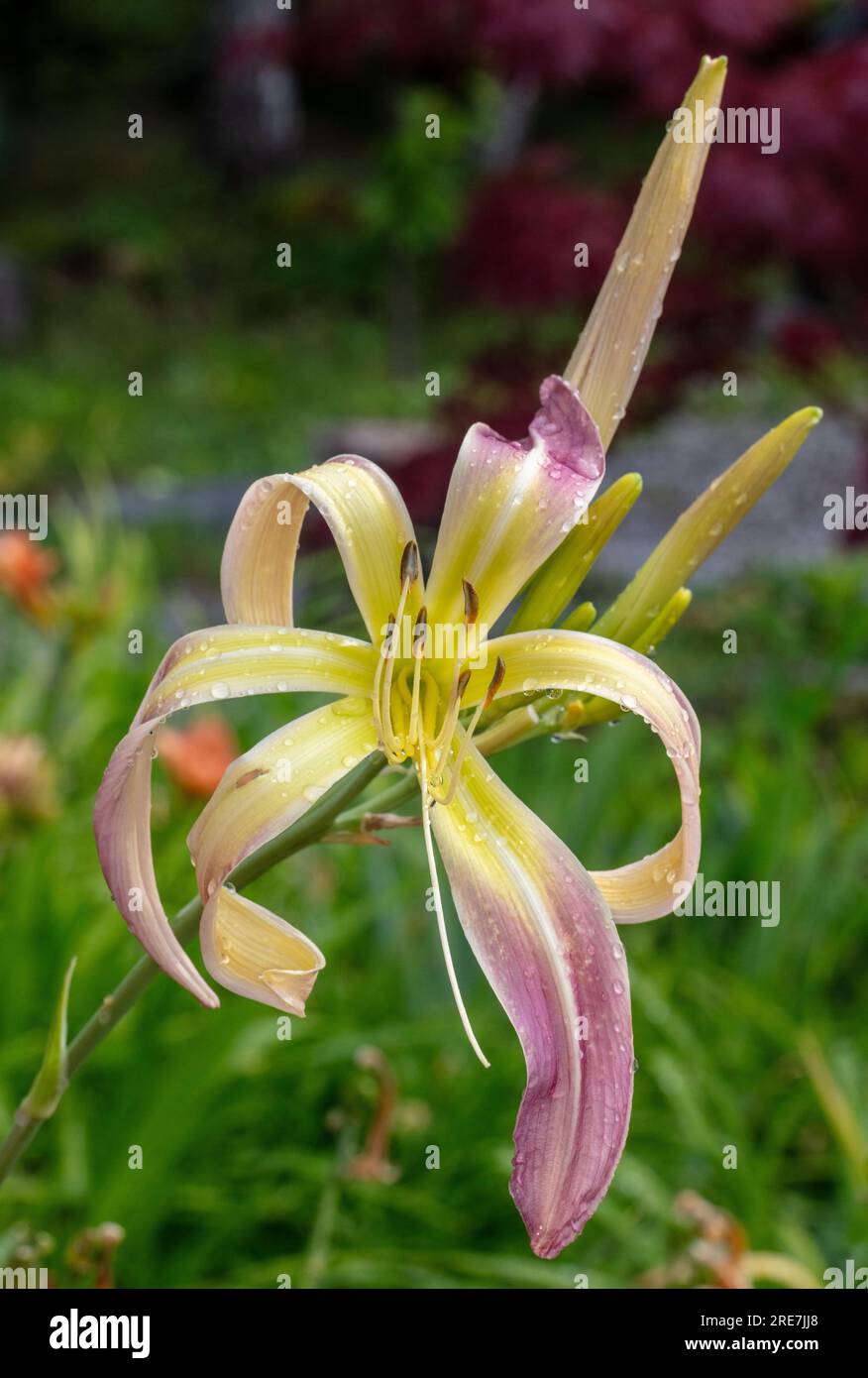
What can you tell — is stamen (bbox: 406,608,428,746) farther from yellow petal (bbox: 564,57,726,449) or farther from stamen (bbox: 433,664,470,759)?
yellow petal (bbox: 564,57,726,449)

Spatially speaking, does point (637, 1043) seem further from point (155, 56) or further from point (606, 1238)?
point (155, 56)

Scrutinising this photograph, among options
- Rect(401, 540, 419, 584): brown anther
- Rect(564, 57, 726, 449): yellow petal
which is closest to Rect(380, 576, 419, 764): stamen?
Rect(401, 540, 419, 584): brown anther

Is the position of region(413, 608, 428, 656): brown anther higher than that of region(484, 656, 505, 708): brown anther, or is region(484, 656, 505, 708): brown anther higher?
region(413, 608, 428, 656): brown anther

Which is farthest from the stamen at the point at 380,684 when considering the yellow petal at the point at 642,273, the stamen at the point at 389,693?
the yellow petal at the point at 642,273

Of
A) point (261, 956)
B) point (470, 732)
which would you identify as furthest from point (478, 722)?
point (261, 956)

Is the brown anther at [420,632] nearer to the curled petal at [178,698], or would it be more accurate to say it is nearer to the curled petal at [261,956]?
the curled petal at [178,698]
